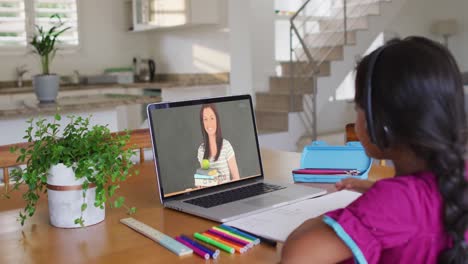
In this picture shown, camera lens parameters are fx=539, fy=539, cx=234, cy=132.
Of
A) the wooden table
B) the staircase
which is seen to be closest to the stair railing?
the staircase

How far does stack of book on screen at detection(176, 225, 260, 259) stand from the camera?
3.21 ft

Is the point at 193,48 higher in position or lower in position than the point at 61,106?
higher

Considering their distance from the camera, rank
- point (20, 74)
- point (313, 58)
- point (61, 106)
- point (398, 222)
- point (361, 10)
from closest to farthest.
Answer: point (398, 222), point (61, 106), point (20, 74), point (313, 58), point (361, 10)

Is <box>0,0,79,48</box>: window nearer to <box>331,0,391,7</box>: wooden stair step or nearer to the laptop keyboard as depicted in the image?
<box>331,0,391,7</box>: wooden stair step

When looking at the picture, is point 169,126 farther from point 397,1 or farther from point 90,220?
point 397,1

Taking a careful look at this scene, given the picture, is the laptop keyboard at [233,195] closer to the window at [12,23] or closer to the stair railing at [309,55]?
the stair railing at [309,55]

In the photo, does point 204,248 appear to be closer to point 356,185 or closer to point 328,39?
point 356,185

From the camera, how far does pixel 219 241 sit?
102 centimetres

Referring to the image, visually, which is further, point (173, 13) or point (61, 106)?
point (173, 13)

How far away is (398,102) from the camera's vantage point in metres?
0.73

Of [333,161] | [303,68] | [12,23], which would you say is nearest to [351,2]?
[303,68]

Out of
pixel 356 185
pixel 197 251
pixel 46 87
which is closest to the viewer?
pixel 197 251

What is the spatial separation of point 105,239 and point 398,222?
1.95ft

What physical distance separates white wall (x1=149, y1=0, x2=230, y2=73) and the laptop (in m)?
3.55
